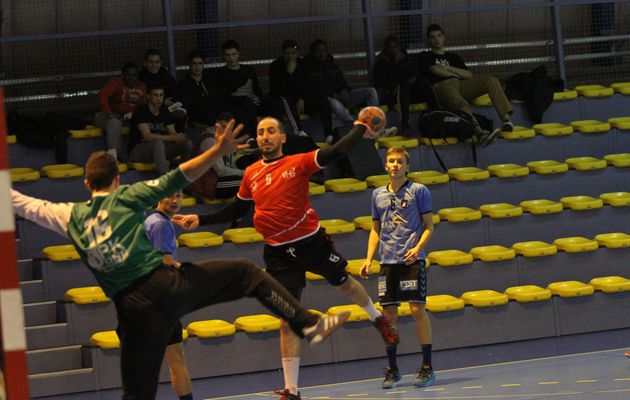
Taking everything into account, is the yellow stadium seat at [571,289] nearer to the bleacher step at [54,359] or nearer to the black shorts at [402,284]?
the black shorts at [402,284]

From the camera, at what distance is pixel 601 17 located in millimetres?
14289

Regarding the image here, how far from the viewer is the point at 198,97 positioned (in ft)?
38.5

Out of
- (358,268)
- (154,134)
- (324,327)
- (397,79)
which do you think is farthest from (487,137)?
(324,327)

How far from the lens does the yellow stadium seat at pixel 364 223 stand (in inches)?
421

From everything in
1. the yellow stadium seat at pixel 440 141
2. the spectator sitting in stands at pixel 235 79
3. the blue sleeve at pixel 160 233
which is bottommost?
the blue sleeve at pixel 160 233

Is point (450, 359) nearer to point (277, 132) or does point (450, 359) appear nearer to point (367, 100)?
point (277, 132)

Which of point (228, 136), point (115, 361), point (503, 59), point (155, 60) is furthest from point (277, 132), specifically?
point (503, 59)

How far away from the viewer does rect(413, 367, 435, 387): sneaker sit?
8406 millimetres

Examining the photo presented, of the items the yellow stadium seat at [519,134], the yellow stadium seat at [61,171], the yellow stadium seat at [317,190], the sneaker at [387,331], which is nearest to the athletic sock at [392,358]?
the sneaker at [387,331]

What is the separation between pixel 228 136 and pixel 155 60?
6973 mm

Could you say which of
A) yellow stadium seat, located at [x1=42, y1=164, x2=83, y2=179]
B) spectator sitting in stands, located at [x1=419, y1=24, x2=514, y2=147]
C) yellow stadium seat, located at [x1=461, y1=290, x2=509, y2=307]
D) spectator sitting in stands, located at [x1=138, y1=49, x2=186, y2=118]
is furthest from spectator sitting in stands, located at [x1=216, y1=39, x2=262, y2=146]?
yellow stadium seat, located at [x1=461, y1=290, x2=509, y2=307]

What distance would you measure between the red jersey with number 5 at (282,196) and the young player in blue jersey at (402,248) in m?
1.04

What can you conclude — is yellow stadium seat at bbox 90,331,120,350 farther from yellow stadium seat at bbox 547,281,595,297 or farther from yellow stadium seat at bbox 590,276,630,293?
yellow stadium seat at bbox 590,276,630,293

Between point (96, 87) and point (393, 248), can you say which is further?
point (96, 87)
